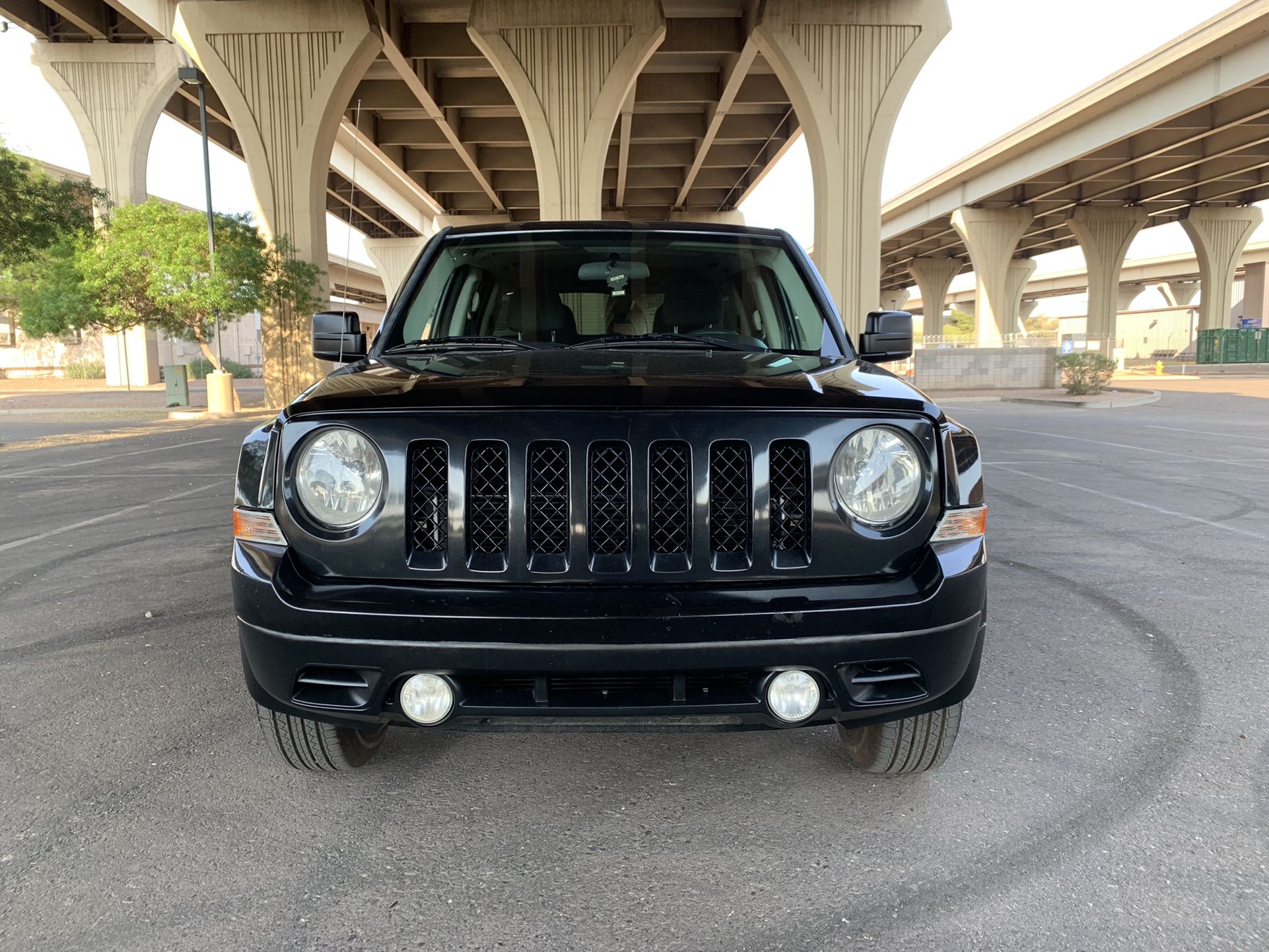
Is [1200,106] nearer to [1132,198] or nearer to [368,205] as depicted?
[1132,198]

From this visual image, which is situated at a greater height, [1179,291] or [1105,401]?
[1179,291]

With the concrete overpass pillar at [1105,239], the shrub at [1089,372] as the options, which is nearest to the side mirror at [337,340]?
the shrub at [1089,372]

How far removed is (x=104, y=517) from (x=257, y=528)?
592 cm

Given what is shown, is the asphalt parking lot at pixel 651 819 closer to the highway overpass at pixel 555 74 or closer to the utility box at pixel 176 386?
the highway overpass at pixel 555 74

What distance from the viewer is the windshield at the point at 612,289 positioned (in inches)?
132

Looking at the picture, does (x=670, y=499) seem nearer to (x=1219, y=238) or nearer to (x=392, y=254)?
(x=392, y=254)

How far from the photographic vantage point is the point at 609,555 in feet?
6.86

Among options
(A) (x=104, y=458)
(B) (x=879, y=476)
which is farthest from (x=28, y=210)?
(B) (x=879, y=476)

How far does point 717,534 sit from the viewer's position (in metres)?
2.11

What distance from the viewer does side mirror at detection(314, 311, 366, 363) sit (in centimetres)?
316

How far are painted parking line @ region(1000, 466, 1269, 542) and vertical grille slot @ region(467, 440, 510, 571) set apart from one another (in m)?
6.05

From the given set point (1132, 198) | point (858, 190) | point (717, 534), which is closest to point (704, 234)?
point (717, 534)

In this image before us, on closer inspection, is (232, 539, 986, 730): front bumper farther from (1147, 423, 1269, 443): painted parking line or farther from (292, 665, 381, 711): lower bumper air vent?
(1147, 423, 1269, 443): painted parking line

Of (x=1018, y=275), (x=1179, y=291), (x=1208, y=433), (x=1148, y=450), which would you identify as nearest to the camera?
(x=1148, y=450)
